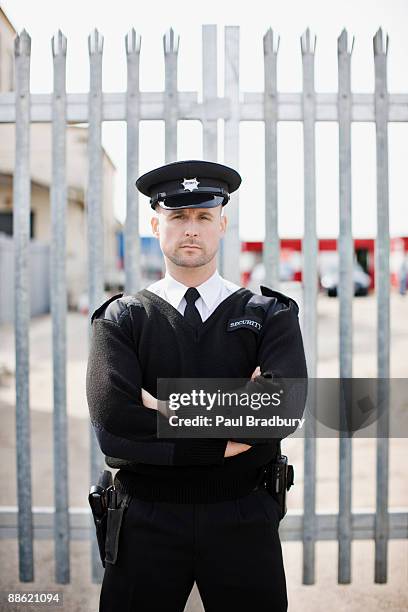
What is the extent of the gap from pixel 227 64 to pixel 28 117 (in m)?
0.98

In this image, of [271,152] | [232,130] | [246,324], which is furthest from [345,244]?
[246,324]

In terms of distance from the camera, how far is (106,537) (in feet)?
6.50

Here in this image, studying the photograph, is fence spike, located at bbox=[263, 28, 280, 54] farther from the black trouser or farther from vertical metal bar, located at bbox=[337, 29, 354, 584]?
the black trouser

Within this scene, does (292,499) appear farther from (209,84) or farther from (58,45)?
(58,45)

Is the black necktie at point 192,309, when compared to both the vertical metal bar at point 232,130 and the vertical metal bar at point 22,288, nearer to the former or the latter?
→ the vertical metal bar at point 232,130

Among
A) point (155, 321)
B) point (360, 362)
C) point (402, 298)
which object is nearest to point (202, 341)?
point (155, 321)

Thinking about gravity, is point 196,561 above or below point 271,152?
below

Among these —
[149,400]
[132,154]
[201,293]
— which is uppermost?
[132,154]

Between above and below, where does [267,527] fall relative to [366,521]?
above

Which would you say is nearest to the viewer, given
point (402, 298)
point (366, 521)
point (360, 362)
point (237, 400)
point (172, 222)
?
point (237, 400)

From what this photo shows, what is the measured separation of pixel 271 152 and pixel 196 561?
5.92ft

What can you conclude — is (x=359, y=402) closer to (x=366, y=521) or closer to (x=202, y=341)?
(x=366, y=521)

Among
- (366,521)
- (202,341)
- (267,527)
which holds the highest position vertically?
(202,341)

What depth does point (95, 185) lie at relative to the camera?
9.00 feet
